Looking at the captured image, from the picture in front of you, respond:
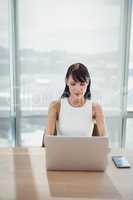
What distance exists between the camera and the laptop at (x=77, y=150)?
124 centimetres

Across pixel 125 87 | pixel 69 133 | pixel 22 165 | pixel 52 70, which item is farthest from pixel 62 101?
pixel 125 87

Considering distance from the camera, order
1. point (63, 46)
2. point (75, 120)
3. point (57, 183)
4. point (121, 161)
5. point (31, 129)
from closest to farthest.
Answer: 1. point (57, 183)
2. point (121, 161)
3. point (75, 120)
4. point (63, 46)
5. point (31, 129)

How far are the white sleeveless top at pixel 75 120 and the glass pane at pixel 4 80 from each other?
1.66 m

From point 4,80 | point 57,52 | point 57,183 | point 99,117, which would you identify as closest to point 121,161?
point 99,117

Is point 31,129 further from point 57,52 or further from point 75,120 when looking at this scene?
point 75,120

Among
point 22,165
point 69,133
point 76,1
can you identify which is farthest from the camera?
point 76,1

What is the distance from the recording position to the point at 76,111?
5.51 ft

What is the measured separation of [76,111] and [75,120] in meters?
0.06

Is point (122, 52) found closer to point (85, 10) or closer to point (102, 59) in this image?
point (102, 59)

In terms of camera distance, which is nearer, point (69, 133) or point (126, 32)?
point (69, 133)

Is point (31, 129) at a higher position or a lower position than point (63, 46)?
lower

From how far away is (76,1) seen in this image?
10.1ft

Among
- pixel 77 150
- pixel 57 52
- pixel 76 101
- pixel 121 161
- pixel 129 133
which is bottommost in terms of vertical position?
pixel 129 133

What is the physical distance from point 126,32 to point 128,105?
2.94ft
